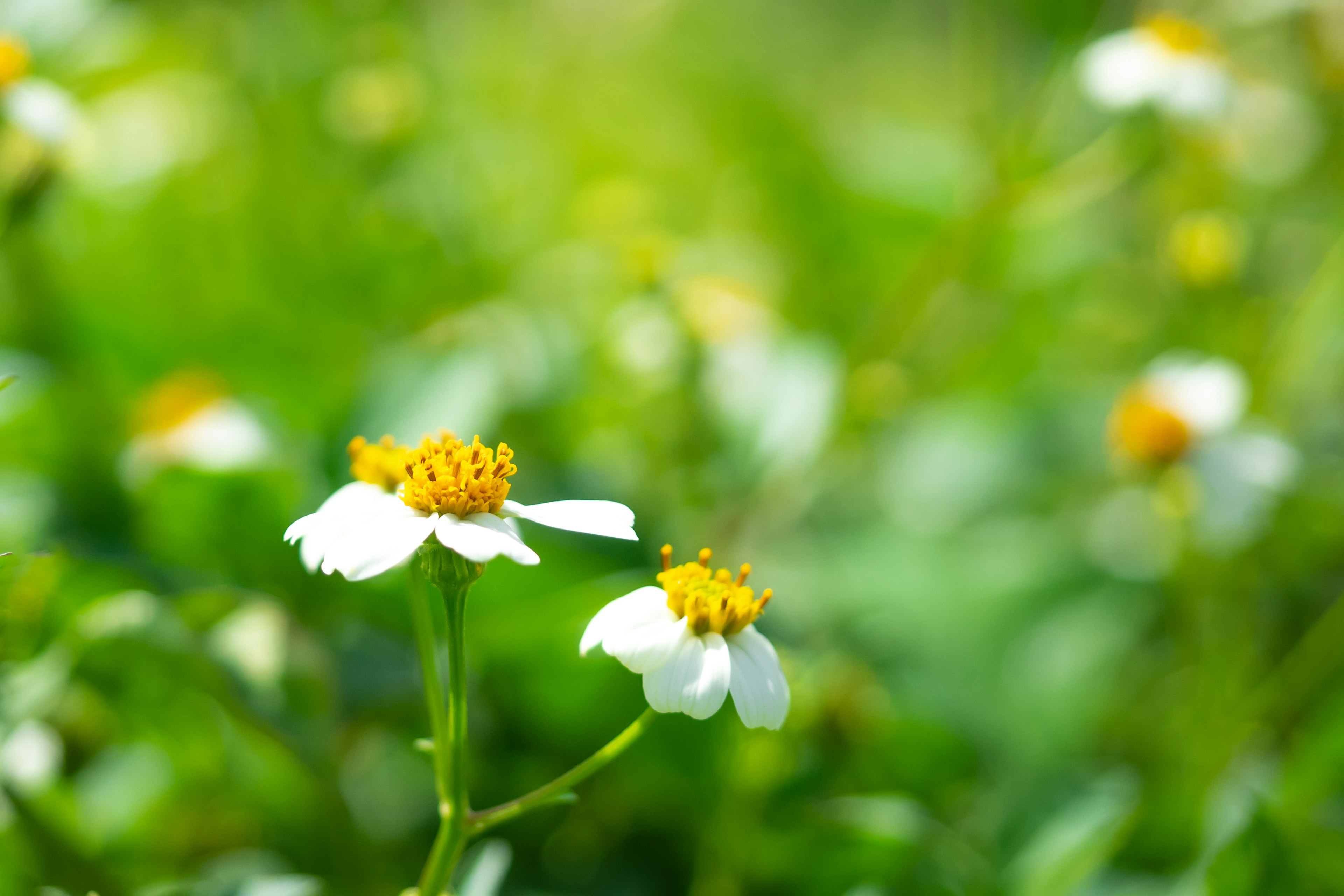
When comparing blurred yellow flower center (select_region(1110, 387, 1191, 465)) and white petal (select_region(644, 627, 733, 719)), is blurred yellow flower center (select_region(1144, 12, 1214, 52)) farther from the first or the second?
white petal (select_region(644, 627, 733, 719))

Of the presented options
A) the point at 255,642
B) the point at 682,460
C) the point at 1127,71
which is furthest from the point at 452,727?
the point at 1127,71

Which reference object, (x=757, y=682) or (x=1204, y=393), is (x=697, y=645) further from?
(x=1204, y=393)

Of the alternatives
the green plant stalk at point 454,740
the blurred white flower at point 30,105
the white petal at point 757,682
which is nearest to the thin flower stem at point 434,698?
the green plant stalk at point 454,740

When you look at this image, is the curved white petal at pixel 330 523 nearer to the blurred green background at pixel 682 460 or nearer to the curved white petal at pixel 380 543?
the curved white petal at pixel 380 543

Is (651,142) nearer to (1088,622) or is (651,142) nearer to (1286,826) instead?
(1088,622)

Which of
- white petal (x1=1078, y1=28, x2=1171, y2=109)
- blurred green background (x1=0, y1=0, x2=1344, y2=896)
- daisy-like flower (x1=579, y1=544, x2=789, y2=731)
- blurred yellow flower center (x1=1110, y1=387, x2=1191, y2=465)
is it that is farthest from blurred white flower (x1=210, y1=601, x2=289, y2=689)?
white petal (x1=1078, y1=28, x2=1171, y2=109)

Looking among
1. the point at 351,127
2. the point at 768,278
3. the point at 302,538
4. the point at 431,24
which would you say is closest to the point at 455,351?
the point at 302,538
